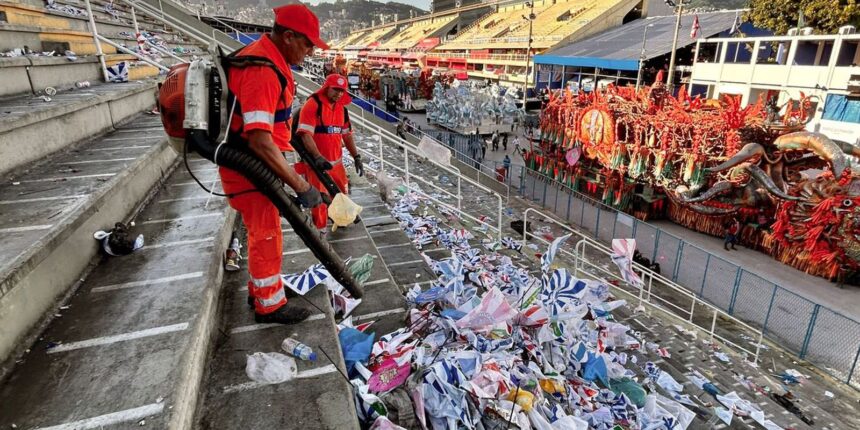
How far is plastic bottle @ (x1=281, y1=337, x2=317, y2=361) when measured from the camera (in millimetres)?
2523

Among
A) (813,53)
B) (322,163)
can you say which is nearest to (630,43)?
(813,53)

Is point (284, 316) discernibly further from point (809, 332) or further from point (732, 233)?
point (732, 233)

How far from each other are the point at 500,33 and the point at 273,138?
54613mm

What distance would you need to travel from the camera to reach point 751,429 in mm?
3887

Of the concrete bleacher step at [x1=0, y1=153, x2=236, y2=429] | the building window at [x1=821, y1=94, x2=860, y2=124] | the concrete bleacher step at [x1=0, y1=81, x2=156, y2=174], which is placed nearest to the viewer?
the concrete bleacher step at [x1=0, y1=153, x2=236, y2=429]

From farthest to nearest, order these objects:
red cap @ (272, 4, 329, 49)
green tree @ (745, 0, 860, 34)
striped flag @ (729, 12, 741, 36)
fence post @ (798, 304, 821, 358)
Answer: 1. striped flag @ (729, 12, 741, 36)
2. green tree @ (745, 0, 860, 34)
3. fence post @ (798, 304, 821, 358)
4. red cap @ (272, 4, 329, 49)

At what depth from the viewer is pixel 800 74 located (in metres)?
Answer: 20.5

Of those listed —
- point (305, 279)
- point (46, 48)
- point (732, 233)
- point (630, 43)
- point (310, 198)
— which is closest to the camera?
point (310, 198)

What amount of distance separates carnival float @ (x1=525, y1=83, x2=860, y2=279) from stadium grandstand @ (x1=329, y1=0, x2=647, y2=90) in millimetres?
17004

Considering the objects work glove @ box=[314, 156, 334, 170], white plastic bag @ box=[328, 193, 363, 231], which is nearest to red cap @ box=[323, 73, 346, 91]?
work glove @ box=[314, 156, 334, 170]

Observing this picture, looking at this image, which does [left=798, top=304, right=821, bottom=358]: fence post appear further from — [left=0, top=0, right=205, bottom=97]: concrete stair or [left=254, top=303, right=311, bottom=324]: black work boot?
[left=0, top=0, right=205, bottom=97]: concrete stair

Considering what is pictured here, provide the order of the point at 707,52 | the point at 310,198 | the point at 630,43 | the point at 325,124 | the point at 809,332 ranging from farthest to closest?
the point at 630,43
the point at 707,52
the point at 809,332
the point at 325,124
the point at 310,198

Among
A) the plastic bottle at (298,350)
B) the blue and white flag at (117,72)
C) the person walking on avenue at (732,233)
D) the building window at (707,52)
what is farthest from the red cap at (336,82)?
the building window at (707,52)

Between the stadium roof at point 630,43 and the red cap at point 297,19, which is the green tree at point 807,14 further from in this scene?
the red cap at point 297,19
